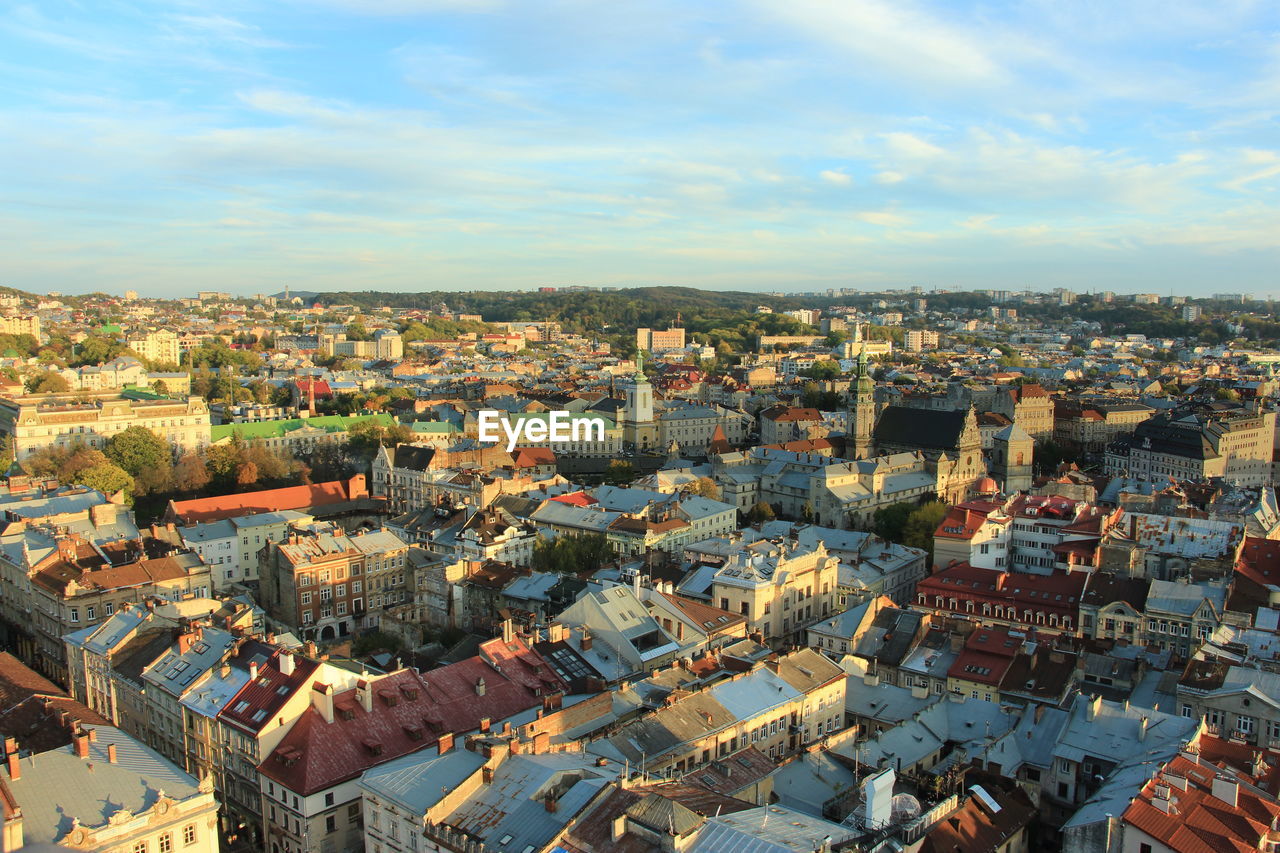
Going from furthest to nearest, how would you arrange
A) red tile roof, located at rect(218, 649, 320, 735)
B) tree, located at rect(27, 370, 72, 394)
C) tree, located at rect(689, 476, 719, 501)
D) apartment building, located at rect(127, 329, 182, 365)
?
apartment building, located at rect(127, 329, 182, 365) → tree, located at rect(27, 370, 72, 394) → tree, located at rect(689, 476, 719, 501) → red tile roof, located at rect(218, 649, 320, 735)

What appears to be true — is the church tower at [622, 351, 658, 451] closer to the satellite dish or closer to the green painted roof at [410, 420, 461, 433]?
the green painted roof at [410, 420, 461, 433]

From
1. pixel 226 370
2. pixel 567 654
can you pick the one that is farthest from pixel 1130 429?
pixel 226 370

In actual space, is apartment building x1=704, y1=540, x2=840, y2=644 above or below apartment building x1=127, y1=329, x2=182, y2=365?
below

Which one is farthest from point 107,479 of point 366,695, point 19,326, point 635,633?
point 19,326

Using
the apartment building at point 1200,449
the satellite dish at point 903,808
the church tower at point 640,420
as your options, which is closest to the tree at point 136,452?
the church tower at point 640,420

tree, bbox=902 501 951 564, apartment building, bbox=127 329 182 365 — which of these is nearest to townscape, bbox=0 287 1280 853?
tree, bbox=902 501 951 564

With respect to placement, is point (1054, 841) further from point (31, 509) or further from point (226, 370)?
point (226, 370)
